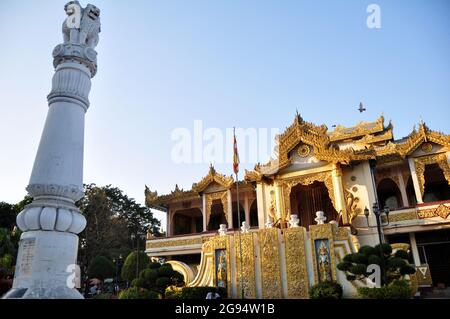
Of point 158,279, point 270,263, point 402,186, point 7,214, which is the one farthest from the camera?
point 7,214

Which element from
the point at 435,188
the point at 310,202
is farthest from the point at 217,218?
the point at 435,188

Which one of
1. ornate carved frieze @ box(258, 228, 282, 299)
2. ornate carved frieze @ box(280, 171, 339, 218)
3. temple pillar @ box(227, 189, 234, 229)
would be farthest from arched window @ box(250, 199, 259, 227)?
ornate carved frieze @ box(258, 228, 282, 299)

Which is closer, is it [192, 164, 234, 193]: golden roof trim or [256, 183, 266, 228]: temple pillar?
[256, 183, 266, 228]: temple pillar

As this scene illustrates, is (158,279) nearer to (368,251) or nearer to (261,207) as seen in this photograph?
(261,207)

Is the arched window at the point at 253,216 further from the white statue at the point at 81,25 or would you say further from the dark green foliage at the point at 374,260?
the white statue at the point at 81,25

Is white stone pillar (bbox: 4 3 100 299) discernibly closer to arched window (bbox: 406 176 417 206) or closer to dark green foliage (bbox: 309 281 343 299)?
dark green foliage (bbox: 309 281 343 299)

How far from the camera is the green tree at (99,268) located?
2318cm

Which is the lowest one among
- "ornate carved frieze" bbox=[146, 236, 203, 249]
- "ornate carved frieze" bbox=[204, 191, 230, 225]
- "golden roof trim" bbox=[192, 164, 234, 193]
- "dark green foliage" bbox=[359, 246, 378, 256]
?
"dark green foliage" bbox=[359, 246, 378, 256]

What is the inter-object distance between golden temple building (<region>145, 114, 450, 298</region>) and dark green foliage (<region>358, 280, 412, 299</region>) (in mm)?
1191

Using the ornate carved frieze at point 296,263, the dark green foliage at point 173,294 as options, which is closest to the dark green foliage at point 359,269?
the ornate carved frieze at point 296,263

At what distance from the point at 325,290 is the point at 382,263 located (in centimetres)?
222

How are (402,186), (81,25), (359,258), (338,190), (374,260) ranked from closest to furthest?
1. (81,25)
2. (374,260)
3. (359,258)
4. (338,190)
5. (402,186)

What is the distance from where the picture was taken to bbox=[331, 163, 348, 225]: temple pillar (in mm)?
15422

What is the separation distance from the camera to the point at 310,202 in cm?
1781
